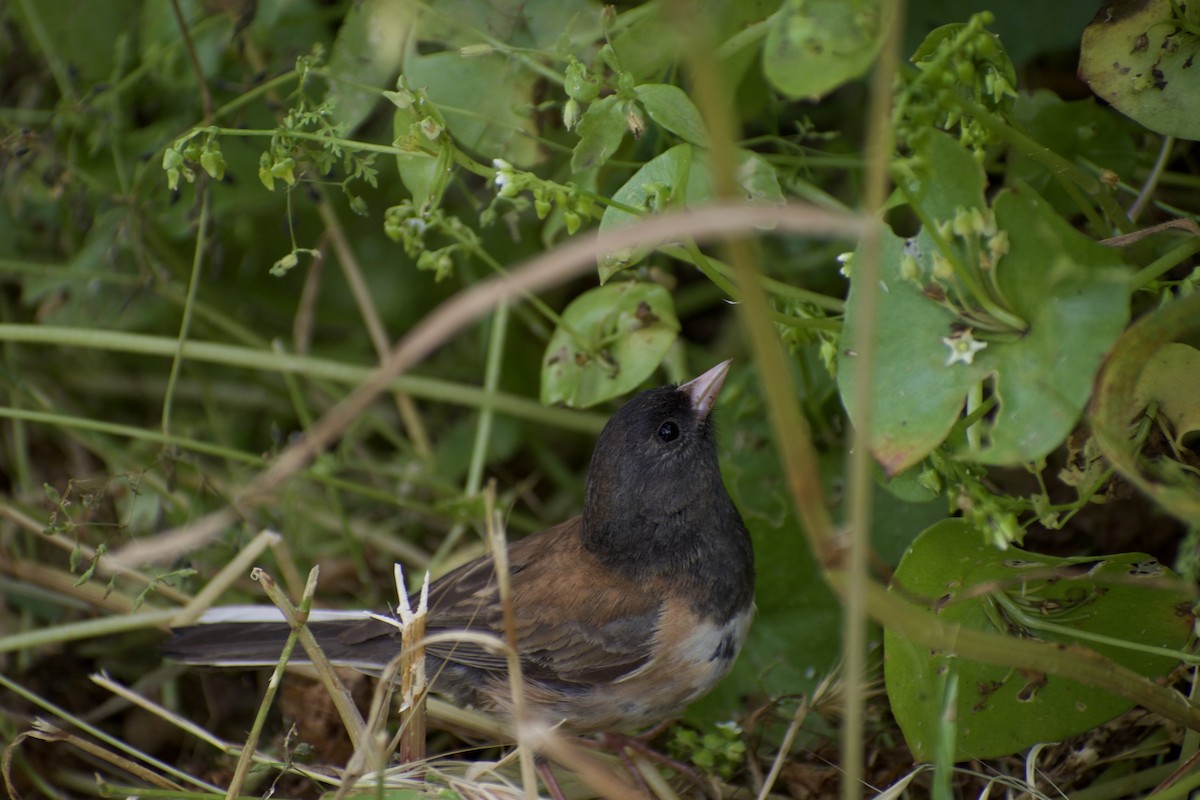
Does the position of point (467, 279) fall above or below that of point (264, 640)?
above

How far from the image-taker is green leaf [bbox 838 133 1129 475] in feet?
4.57

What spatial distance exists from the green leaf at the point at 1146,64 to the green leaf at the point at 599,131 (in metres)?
0.75

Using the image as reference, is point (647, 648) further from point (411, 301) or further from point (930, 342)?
point (411, 301)

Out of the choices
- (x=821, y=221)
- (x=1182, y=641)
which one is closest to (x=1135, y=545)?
(x=1182, y=641)

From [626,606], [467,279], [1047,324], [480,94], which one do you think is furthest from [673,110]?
[467,279]

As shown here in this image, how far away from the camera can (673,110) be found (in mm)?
1806

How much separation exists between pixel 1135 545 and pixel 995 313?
109 centimetres

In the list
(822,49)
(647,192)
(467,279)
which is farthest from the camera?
(467,279)

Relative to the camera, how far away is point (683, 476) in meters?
2.20

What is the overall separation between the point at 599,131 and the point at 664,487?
2.37 ft

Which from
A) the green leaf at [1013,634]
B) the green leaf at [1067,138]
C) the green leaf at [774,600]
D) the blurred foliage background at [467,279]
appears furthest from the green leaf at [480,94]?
the green leaf at [1013,634]

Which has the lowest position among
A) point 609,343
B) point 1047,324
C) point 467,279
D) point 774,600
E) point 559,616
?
point 774,600

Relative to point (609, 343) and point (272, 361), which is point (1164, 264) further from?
point (272, 361)

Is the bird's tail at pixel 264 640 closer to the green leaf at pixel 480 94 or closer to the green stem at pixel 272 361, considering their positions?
the green stem at pixel 272 361
